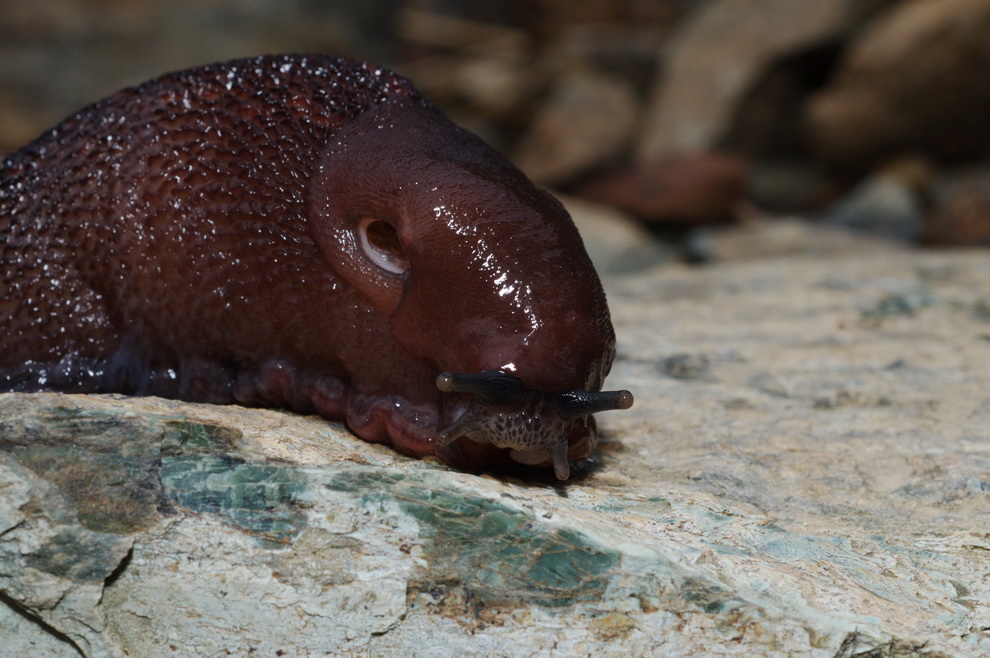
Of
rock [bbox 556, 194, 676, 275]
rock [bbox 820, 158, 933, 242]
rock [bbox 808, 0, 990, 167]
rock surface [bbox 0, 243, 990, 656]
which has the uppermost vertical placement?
rock [bbox 808, 0, 990, 167]

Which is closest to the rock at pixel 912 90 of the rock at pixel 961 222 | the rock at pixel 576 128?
the rock at pixel 961 222

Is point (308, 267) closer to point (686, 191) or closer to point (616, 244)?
point (616, 244)

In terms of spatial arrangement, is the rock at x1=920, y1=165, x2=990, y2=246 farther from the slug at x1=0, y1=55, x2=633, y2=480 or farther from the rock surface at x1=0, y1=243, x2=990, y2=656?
the slug at x1=0, y1=55, x2=633, y2=480

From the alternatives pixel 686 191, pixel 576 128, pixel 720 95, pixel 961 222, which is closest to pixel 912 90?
pixel 720 95

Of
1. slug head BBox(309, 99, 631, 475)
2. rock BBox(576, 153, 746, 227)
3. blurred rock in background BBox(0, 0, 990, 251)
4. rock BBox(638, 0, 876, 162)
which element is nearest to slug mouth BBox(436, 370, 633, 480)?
slug head BBox(309, 99, 631, 475)

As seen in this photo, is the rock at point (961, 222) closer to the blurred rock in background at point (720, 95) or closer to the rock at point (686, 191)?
the blurred rock in background at point (720, 95)

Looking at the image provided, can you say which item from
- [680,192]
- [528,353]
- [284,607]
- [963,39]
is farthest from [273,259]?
[963,39]

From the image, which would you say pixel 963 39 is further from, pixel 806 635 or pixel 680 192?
pixel 806 635
